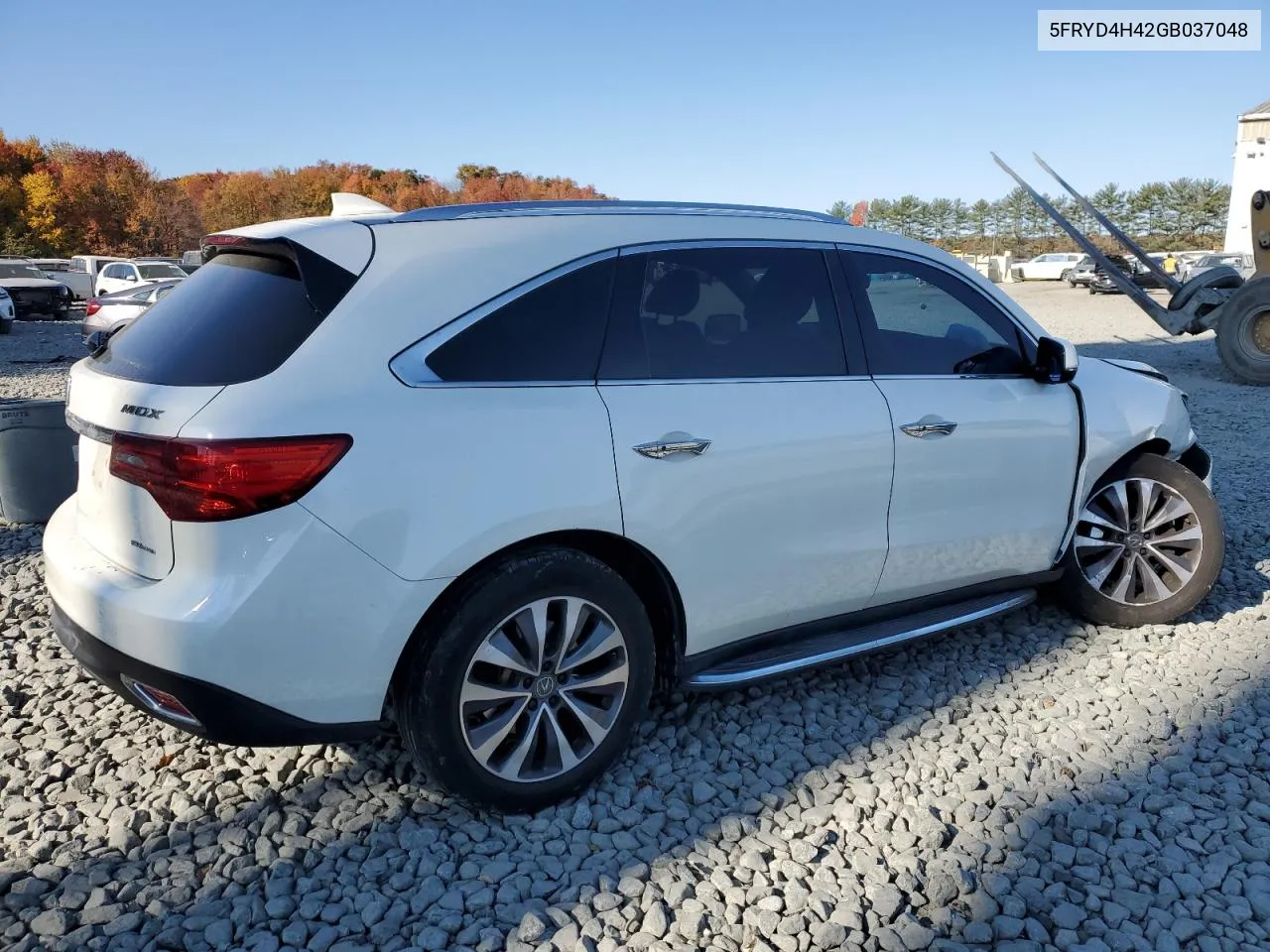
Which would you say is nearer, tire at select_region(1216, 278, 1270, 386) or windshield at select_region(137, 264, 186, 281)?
tire at select_region(1216, 278, 1270, 386)

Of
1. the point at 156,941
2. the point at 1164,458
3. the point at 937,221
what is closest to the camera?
the point at 156,941

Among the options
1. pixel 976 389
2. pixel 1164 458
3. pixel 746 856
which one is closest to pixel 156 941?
pixel 746 856

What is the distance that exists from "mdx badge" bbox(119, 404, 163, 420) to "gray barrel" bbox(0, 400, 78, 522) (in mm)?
3609

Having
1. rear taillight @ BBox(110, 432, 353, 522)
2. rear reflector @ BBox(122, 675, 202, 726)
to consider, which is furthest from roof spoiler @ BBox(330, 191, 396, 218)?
rear reflector @ BBox(122, 675, 202, 726)

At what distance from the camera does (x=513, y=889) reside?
2537 mm

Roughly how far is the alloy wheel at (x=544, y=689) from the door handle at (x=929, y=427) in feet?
4.27

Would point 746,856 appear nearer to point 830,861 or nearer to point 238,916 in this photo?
point 830,861

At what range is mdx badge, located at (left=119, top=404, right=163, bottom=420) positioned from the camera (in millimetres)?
2416

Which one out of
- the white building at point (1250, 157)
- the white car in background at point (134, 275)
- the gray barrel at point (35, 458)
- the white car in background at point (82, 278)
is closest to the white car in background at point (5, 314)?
the white car in background at point (134, 275)

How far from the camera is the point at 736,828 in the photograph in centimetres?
282

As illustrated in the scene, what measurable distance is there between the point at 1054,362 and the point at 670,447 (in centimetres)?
180

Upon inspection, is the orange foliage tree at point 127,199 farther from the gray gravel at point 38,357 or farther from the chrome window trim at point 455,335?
the chrome window trim at point 455,335

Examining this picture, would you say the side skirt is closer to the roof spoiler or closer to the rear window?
the rear window

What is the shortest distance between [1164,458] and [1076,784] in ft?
6.11
